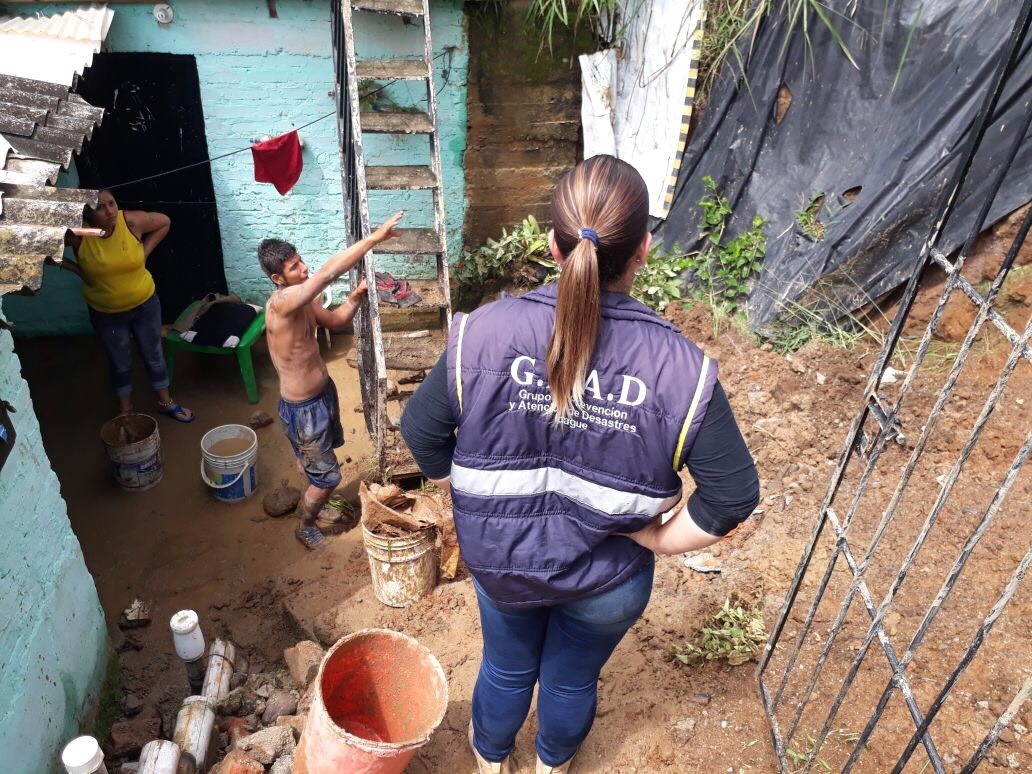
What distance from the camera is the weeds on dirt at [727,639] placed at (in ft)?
11.9

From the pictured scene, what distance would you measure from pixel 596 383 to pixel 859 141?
4.08 metres

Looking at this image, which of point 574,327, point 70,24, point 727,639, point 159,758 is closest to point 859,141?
point 727,639

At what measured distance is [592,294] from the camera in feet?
6.06

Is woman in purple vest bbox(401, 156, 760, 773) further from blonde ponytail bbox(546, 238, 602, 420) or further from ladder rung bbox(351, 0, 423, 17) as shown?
ladder rung bbox(351, 0, 423, 17)

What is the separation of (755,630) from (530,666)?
60.6 inches

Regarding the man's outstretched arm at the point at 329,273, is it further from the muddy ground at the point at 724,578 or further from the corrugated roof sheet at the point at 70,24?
the corrugated roof sheet at the point at 70,24

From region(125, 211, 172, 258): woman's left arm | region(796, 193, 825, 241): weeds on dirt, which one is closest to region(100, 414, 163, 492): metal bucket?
region(125, 211, 172, 258): woman's left arm

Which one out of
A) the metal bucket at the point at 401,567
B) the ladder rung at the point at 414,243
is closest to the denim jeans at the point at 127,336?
the ladder rung at the point at 414,243

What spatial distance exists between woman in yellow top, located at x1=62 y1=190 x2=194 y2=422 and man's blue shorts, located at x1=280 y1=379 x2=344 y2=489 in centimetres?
186

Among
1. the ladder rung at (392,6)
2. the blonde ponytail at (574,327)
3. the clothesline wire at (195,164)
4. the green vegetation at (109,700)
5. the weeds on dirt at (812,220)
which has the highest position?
the ladder rung at (392,6)

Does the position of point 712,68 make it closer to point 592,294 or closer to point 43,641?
point 592,294

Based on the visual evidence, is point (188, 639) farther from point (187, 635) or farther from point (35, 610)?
point (35, 610)

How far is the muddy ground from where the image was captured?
10.7 feet

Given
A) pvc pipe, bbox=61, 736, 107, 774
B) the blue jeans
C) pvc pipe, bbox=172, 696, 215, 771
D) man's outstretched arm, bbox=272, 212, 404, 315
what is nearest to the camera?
the blue jeans
